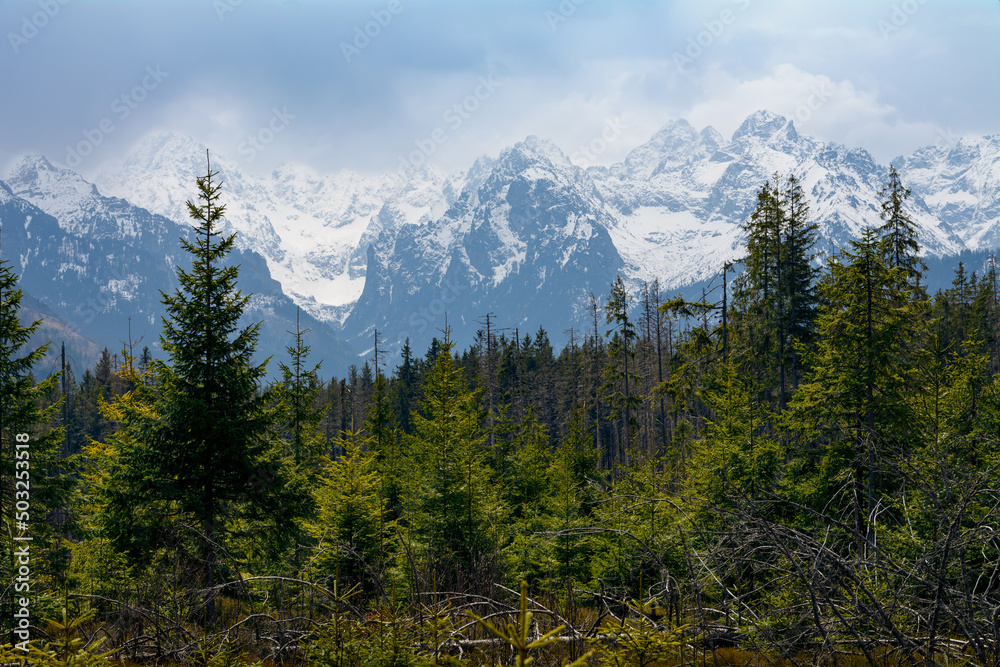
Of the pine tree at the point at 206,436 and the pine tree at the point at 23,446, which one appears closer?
the pine tree at the point at 23,446

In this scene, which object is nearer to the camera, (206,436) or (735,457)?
(206,436)

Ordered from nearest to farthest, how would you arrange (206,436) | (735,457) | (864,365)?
1. (206,436)
2. (864,365)
3. (735,457)

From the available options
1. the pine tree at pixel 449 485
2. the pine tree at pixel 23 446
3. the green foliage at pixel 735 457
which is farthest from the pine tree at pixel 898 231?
the pine tree at pixel 23 446

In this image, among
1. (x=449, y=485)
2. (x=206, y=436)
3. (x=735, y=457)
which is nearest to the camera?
(x=206, y=436)

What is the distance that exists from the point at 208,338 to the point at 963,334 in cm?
5835

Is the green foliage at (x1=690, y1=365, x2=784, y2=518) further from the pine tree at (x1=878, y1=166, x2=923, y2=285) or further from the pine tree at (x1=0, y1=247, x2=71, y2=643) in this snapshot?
the pine tree at (x1=878, y1=166, x2=923, y2=285)

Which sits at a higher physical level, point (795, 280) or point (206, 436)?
point (795, 280)

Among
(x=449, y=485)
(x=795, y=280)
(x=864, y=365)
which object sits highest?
(x=795, y=280)

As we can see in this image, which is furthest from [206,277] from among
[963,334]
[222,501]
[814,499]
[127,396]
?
[963,334]

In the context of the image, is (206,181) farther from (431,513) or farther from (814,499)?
(814,499)

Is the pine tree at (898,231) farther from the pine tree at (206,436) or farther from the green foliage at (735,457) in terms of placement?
the pine tree at (206,436)

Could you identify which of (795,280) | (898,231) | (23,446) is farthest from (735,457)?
(898,231)

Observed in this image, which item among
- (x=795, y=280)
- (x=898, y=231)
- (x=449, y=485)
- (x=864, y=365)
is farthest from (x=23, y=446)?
(x=898, y=231)

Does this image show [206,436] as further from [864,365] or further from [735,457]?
[864,365]
